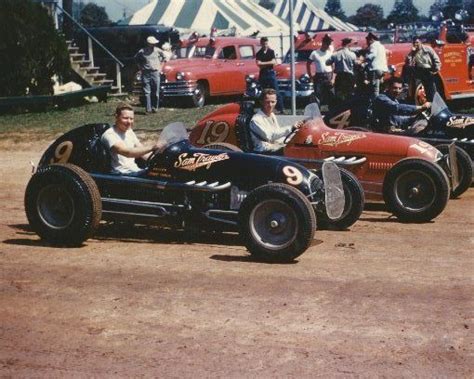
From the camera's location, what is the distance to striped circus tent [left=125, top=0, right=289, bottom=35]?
3956 cm

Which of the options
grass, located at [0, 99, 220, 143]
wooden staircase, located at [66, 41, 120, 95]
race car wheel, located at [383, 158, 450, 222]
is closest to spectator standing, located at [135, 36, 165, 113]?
grass, located at [0, 99, 220, 143]

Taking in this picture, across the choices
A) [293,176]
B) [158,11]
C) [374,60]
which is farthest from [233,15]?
[293,176]

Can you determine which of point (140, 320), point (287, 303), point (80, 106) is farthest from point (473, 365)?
point (80, 106)

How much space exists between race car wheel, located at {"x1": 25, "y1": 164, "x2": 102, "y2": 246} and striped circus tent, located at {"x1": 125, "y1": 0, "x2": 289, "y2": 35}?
30.3 m

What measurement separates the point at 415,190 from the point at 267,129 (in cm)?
176

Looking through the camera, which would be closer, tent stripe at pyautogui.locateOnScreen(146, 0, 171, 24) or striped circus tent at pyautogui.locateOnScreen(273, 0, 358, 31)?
tent stripe at pyautogui.locateOnScreen(146, 0, 171, 24)

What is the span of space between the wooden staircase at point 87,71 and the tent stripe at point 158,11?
1282 cm

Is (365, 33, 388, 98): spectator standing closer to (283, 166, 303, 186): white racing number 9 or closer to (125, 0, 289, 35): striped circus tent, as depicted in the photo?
(283, 166, 303, 186): white racing number 9

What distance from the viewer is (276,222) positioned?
7.91 m

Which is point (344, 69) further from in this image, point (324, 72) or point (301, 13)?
point (301, 13)

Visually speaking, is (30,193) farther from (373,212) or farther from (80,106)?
(80,106)

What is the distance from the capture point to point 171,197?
341 inches

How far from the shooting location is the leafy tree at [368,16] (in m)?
78.6

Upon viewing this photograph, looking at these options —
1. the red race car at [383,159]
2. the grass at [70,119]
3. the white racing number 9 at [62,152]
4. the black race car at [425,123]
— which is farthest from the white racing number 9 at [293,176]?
the grass at [70,119]
